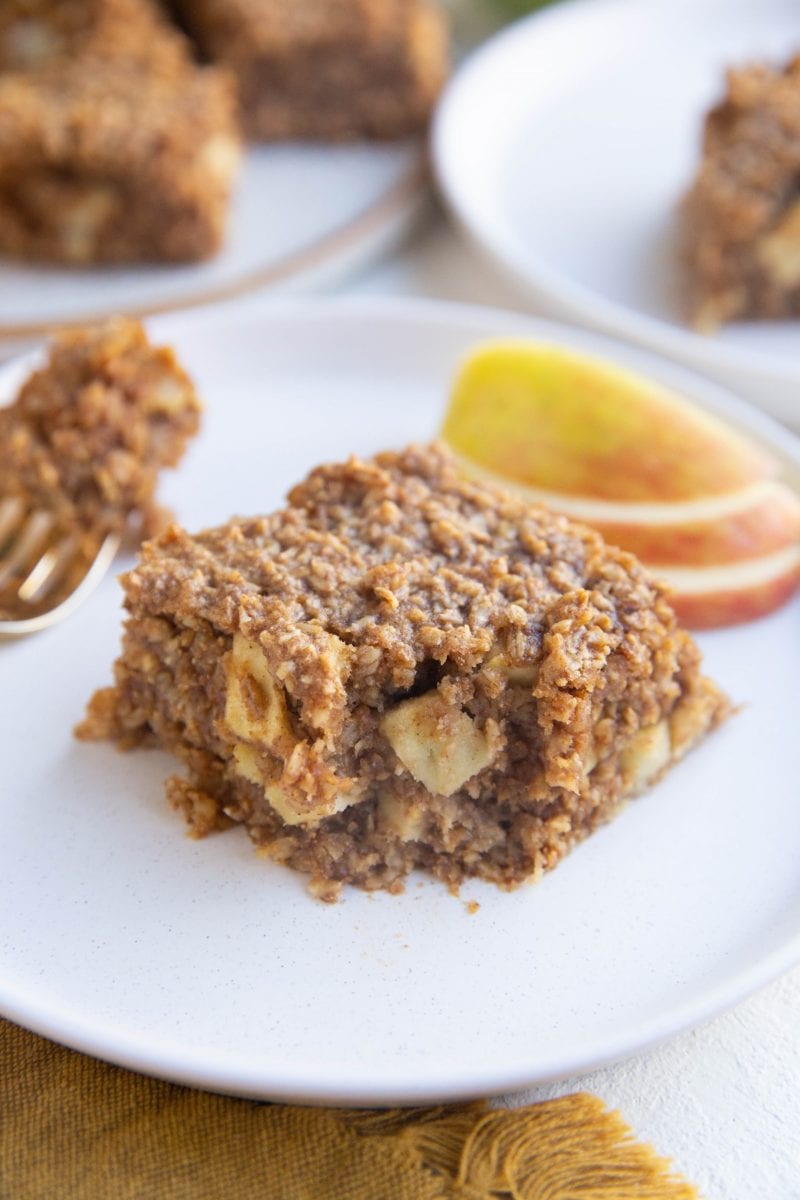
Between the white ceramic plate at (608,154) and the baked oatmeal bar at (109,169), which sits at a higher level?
the baked oatmeal bar at (109,169)

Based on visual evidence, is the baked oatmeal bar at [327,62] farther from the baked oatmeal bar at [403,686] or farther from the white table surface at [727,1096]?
the white table surface at [727,1096]

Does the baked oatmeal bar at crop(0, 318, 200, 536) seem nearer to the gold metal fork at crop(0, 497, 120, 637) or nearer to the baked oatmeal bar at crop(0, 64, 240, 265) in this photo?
the gold metal fork at crop(0, 497, 120, 637)

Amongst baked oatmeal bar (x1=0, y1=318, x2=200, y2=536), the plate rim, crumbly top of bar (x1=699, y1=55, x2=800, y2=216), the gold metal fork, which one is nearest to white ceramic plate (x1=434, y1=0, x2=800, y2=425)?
the plate rim

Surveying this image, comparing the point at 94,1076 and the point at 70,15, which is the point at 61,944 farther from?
the point at 70,15

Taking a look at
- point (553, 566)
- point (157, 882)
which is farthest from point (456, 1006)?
point (553, 566)

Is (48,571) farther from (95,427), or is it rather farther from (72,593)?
(95,427)

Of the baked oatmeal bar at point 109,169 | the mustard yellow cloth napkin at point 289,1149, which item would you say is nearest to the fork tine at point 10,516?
the mustard yellow cloth napkin at point 289,1149

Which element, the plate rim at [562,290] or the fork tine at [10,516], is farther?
the plate rim at [562,290]
